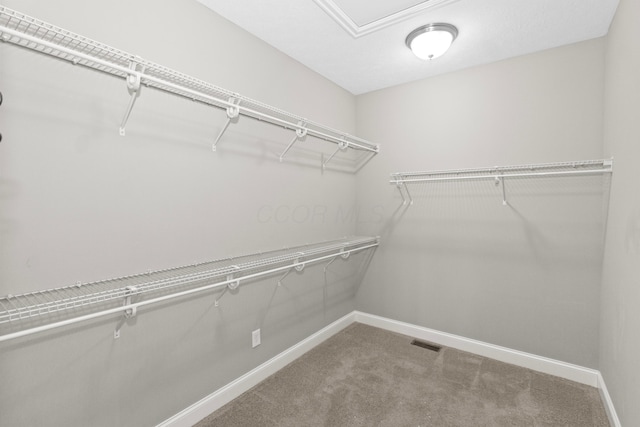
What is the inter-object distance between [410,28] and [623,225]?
1625 millimetres

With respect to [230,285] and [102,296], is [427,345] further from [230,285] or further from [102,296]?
[102,296]

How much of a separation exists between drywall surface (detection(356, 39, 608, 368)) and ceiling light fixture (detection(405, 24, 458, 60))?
2.11 feet

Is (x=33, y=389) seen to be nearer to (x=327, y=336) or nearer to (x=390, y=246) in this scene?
(x=327, y=336)

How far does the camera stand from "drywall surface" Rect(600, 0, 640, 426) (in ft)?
4.41

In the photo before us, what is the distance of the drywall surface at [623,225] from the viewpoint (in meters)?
1.34

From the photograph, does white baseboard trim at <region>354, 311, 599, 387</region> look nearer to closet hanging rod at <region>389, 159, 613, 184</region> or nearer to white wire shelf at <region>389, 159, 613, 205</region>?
white wire shelf at <region>389, 159, 613, 205</region>

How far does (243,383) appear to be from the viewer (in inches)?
75.6

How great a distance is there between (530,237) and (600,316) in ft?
2.06

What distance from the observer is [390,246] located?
2854mm

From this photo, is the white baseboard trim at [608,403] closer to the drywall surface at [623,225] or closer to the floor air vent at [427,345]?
the drywall surface at [623,225]

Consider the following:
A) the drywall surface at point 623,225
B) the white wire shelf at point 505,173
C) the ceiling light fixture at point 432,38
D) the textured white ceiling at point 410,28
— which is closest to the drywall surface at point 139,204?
the textured white ceiling at point 410,28

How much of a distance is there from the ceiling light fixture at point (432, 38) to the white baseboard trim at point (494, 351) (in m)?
2.21

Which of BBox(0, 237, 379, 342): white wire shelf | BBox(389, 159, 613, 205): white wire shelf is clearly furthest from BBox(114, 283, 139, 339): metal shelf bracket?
BBox(389, 159, 613, 205): white wire shelf

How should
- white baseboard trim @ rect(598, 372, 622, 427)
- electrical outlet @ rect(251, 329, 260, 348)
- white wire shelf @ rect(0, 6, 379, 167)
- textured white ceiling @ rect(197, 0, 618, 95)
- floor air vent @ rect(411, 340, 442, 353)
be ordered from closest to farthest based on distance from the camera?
white wire shelf @ rect(0, 6, 379, 167) < white baseboard trim @ rect(598, 372, 622, 427) < textured white ceiling @ rect(197, 0, 618, 95) < electrical outlet @ rect(251, 329, 260, 348) < floor air vent @ rect(411, 340, 442, 353)
